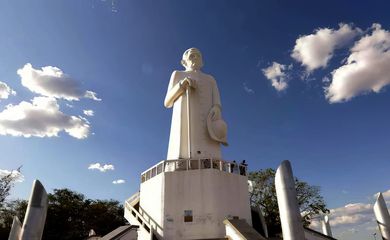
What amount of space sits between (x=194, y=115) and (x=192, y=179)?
5.03 metres

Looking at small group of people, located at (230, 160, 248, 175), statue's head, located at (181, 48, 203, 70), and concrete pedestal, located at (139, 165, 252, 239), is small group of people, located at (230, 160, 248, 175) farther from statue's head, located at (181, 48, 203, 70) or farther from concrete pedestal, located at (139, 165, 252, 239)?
statue's head, located at (181, 48, 203, 70)

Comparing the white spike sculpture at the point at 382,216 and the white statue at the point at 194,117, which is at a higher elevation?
the white statue at the point at 194,117

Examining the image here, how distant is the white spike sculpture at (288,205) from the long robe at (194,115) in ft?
25.7

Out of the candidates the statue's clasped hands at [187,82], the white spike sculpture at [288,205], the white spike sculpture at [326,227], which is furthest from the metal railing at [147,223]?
the white spike sculpture at [326,227]

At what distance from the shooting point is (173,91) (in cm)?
2002

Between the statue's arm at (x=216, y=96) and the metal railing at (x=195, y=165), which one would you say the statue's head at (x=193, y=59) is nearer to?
the statue's arm at (x=216, y=96)

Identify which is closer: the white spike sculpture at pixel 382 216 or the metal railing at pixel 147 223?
the white spike sculpture at pixel 382 216

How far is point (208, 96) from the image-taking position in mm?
20438

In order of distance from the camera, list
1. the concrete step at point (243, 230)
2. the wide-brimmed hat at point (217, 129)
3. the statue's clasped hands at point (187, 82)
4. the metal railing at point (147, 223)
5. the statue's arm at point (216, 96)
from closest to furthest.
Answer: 1. the concrete step at point (243, 230)
2. the metal railing at point (147, 223)
3. the wide-brimmed hat at point (217, 129)
4. the statue's clasped hands at point (187, 82)
5. the statue's arm at point (216, 96)

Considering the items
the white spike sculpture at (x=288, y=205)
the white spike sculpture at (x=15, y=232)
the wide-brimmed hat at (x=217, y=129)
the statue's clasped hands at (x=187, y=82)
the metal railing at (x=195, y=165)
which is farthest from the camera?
the statue's clasped hands at (x=187, y=82)

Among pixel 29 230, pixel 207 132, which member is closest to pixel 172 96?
pixel 207 132

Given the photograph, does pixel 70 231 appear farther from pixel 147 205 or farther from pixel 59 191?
pixel 147 205

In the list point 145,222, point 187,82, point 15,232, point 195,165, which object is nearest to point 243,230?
point 195,165

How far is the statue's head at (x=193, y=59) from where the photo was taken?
21775mm
